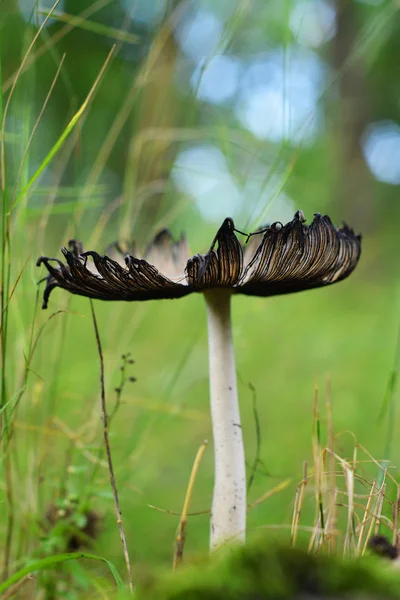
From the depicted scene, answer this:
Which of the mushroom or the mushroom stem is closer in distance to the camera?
the mushroom

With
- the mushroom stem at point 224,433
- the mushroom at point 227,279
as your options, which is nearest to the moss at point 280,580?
the mushroom at point 227,279

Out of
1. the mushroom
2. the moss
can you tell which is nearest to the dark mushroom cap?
the mushroom

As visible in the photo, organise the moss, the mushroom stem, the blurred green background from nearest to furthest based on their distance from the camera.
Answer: the moss < the mushroom stem < the blurred green background

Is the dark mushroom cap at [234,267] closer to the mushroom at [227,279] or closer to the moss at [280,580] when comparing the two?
the mushroom at [227,279]

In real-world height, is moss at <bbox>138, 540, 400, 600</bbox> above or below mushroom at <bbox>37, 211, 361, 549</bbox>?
below

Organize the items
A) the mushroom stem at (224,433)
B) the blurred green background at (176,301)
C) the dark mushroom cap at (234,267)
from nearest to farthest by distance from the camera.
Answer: the dark mushroom cap at (234,267)
the mushroom stem at (224,433)
the blurred green background at (176,301)

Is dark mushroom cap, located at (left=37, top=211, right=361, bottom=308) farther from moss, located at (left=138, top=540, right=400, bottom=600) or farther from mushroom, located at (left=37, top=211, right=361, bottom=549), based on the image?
moss, located at (left=138, top=540, right=400, bottom=600)

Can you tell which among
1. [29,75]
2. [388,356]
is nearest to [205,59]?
[29,75]

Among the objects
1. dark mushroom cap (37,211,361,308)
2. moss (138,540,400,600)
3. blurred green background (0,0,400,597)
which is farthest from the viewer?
blurred green background (0,0,400,597)
